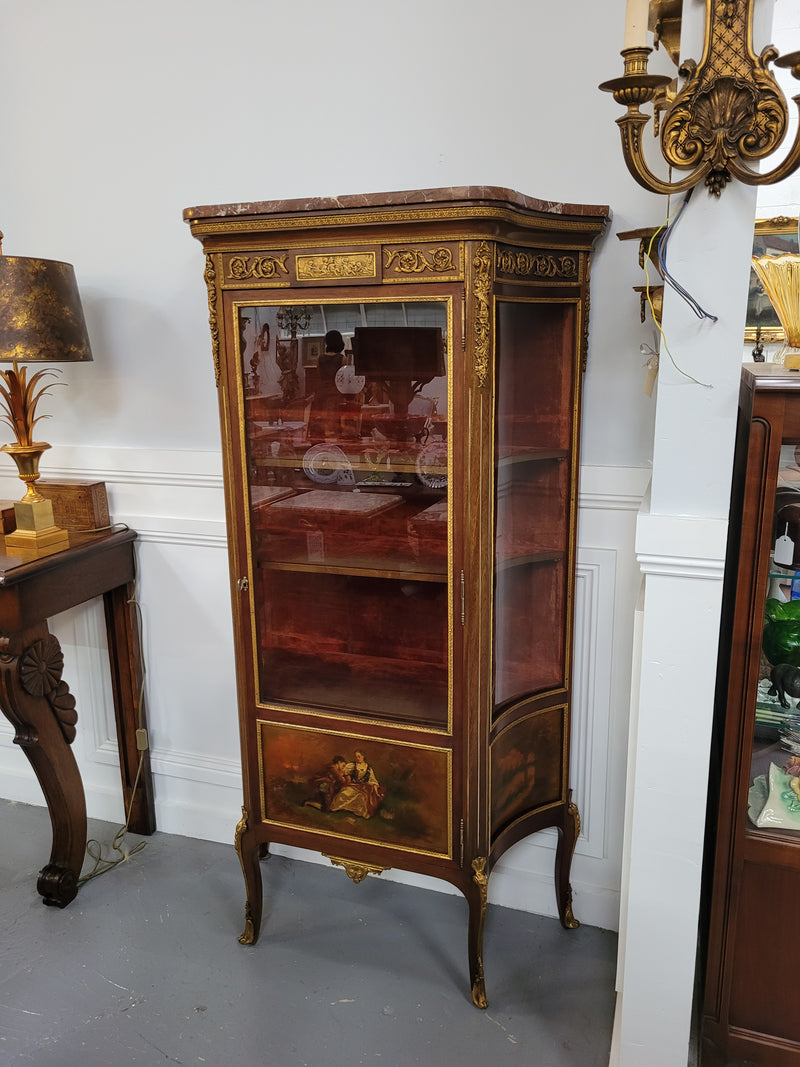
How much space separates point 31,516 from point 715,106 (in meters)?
1.68

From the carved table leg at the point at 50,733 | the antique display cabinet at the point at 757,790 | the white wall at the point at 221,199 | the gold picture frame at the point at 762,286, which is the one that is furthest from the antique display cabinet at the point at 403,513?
the carved table leg at the point at 50,733

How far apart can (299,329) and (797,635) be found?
1.12 metres

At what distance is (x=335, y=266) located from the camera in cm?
158

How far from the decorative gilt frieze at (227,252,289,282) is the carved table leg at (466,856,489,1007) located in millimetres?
1273

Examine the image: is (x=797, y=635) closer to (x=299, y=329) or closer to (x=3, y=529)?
(x=299, y=329)

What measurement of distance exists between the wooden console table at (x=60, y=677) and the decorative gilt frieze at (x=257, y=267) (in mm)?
853

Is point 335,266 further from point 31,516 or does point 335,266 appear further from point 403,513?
point 31,516

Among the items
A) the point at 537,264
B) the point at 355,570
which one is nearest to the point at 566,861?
→ the point at 355,570

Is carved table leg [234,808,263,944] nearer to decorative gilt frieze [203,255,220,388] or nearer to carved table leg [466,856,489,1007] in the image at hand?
carved table leg [466,856,489,1007]

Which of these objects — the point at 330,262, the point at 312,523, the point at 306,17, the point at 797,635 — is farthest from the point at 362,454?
the point at 306,17

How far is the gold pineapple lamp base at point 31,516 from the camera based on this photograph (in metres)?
2.01

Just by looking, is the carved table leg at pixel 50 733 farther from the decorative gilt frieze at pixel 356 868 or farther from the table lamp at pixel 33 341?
the decorative gilt frieze at pixel 356 868

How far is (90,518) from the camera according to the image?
2.23 m

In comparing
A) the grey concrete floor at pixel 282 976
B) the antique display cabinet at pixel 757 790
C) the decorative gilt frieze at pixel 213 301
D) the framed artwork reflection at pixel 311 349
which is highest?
the decorative gilt frieze at pixel 213 301
